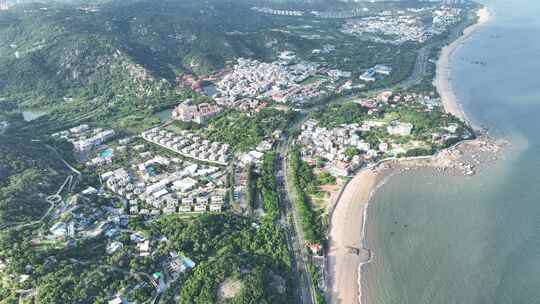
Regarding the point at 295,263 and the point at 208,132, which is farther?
the point at 208,132

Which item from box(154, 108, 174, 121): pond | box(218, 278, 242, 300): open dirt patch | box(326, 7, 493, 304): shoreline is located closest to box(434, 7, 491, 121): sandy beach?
box(326, 7, 493, 304): shoreline

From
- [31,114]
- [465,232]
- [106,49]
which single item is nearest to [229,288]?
[465,232]

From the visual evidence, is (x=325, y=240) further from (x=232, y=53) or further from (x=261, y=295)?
(x=232, y=53)

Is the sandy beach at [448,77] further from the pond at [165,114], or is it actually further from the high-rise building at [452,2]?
the pond at [165,114]

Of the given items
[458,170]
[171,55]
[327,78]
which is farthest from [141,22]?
[458,170]

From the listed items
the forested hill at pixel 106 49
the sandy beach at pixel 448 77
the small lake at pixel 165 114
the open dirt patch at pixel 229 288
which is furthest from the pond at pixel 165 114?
the sandy beach at pixel 448 77

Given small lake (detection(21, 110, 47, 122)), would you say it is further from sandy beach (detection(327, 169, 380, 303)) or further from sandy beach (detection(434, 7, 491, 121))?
sandy beach (detection(434, 7, 491, 121))
